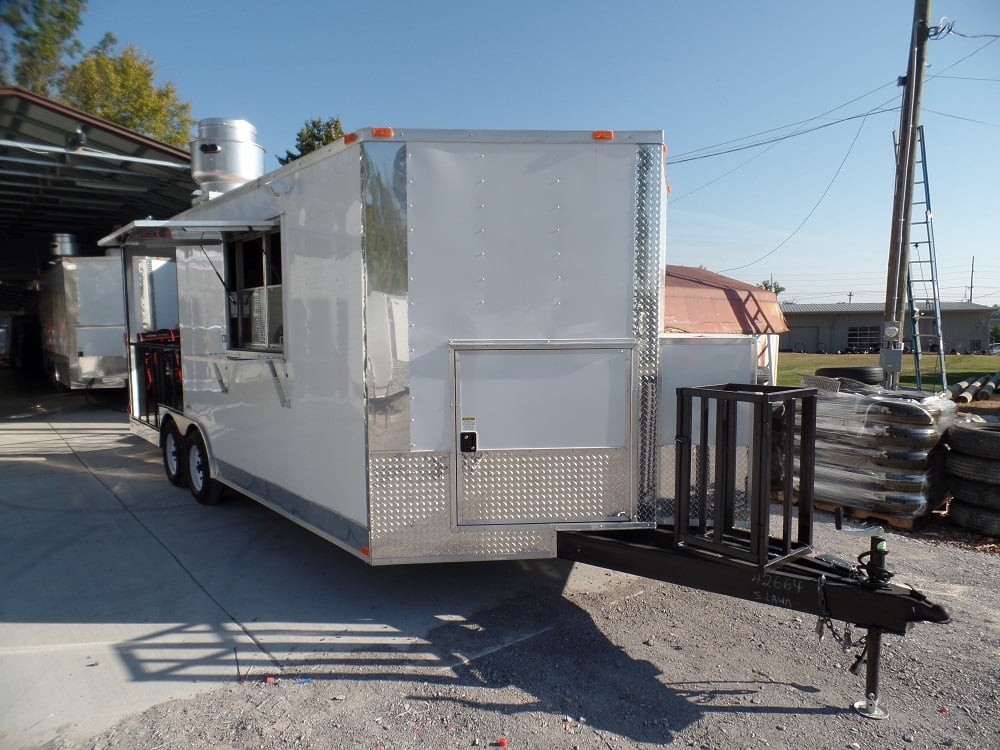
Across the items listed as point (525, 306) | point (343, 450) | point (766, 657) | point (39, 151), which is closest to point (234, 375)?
point (343, 450)

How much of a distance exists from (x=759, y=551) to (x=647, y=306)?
4.59 feet

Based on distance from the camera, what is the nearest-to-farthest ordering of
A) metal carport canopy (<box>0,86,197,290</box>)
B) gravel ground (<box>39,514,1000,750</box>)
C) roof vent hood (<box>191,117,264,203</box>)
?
gravel ground (<box>39,514,1000,750</box>) → roof vent hood (<box>191,117,264,203</box>) → metal carport canopy (<box>0,86,197,290</box>)

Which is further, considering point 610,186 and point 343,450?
point 343,450

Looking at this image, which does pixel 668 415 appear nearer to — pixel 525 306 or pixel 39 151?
pixel 525 306

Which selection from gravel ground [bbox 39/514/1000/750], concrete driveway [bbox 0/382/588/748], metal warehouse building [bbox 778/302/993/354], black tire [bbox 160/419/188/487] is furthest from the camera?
metal warehouse building [bbox 778/302/993/354]

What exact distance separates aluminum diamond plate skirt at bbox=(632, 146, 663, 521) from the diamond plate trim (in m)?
0.13

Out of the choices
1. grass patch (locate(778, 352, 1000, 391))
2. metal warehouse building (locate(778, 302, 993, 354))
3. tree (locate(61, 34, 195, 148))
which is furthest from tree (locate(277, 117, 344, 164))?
metal warehouse building (locate(778, 302, 993, 354))

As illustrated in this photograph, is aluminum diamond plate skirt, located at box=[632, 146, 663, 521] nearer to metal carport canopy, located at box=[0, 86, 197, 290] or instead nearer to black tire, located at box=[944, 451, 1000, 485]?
black tire, located at box=[944, 451, 1000, 485]

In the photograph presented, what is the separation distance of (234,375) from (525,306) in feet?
8.94

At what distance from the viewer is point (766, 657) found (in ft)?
12.2

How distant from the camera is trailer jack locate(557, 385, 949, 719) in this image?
126 inches

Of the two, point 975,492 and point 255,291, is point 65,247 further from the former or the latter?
point 975,492

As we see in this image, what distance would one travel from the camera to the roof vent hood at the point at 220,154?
6.68m

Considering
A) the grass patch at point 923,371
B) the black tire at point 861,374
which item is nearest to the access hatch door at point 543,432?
the black tire at point 861,374
